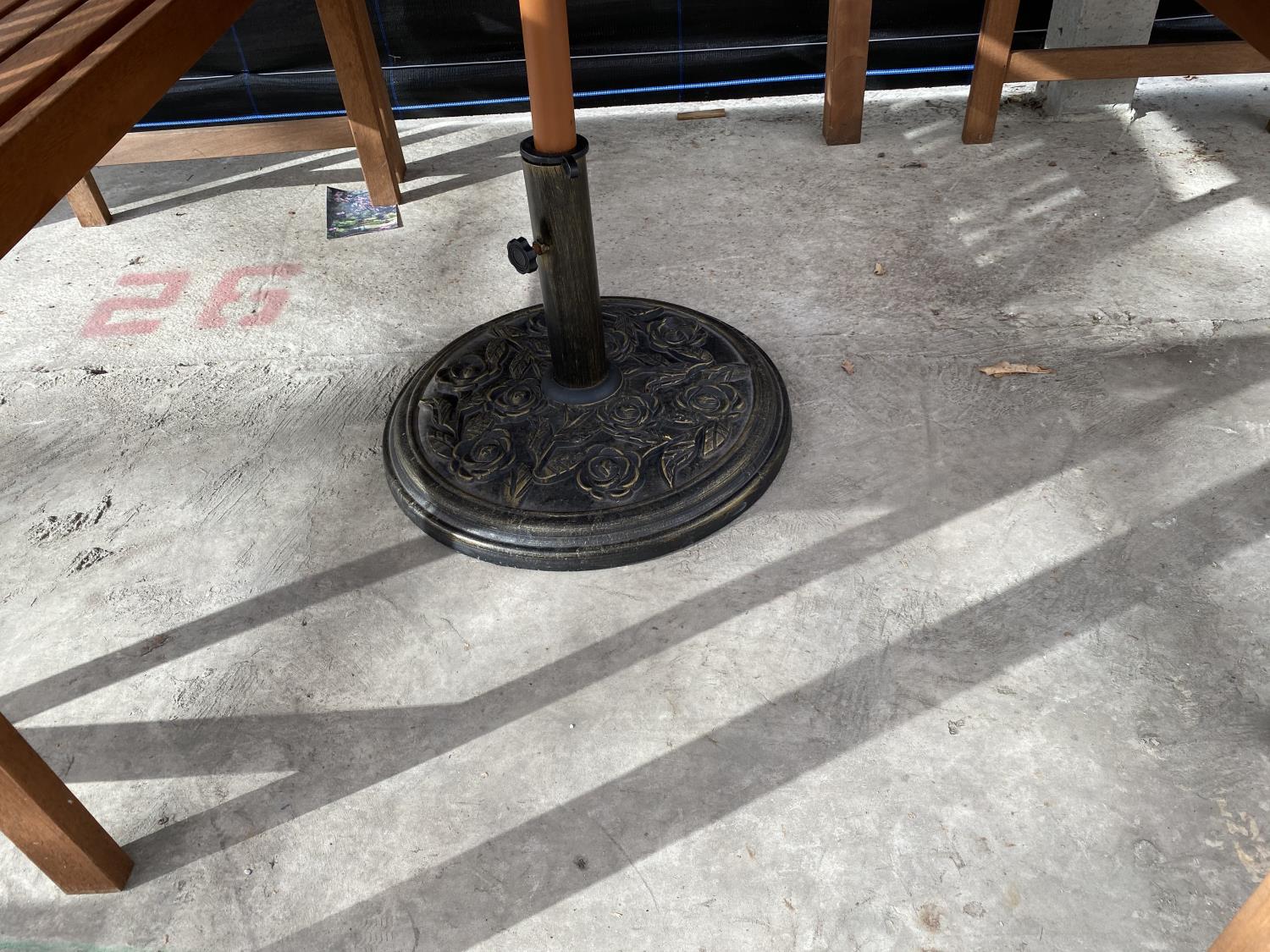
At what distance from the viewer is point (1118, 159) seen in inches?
129

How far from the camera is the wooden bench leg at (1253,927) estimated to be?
97 cm

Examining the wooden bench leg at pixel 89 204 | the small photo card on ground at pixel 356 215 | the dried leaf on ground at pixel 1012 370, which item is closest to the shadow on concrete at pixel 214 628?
the dried leaf on ground at pixel 1012 370

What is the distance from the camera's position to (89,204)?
3.35 m

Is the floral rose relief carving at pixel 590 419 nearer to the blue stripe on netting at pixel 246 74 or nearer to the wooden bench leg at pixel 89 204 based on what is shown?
the wooden bench leg at pixel 89 204

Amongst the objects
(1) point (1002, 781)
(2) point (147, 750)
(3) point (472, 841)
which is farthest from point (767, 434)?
(2) point (147, 750)

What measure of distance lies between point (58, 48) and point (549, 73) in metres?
0.87

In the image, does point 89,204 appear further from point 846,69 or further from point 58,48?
point 846,69

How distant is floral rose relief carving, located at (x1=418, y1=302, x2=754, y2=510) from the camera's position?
2.07m

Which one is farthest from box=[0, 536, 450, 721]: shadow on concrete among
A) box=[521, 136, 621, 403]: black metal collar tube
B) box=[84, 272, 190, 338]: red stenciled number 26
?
box=[84, 272, 190, 338]: red stenciled number 26

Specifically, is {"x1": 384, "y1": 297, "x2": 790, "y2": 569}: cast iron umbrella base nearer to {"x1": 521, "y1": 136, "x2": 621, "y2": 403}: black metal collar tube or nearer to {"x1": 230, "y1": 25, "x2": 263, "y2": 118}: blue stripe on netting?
{"x1": 521, "y1": 136, "x2": 621, "y2": 403}: black metal collar tube

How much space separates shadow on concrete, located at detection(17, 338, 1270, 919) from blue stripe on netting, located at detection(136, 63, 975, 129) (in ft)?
7.84

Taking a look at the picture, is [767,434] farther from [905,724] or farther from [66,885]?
[66,885]

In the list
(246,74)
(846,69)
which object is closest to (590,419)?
(846,69)

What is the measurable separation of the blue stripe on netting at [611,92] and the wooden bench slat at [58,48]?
225 centimetres
